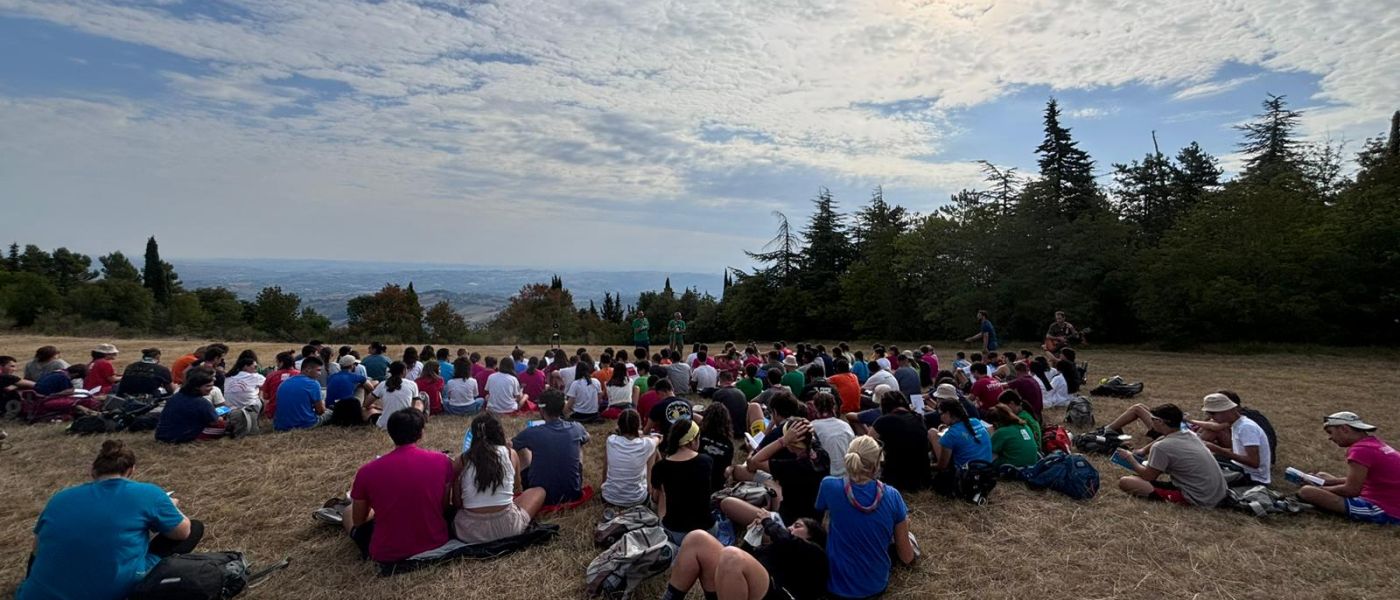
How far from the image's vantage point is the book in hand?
6.55m

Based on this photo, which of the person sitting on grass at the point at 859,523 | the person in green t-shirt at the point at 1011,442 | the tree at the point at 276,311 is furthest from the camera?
the tree at the point at 276,311

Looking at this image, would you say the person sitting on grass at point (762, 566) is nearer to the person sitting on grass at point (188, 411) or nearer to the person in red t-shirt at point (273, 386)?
the person sitting on grass at point (188, 411)

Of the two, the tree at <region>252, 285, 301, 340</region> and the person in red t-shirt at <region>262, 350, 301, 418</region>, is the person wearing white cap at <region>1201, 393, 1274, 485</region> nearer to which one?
the person in red t-shirt at <region>262, 350, 301, 418</region>

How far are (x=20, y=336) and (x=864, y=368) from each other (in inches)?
1201

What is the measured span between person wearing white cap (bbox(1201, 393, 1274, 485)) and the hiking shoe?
8740 mm

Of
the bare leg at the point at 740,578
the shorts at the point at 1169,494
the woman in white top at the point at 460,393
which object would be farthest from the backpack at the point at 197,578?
the shorts at the point at 1169,494

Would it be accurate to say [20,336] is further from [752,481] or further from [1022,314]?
[1022,314]

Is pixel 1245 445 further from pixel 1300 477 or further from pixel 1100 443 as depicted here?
pixel 1100 443

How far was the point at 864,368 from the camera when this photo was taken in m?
12.5

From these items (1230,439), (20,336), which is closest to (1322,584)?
(1230,439)

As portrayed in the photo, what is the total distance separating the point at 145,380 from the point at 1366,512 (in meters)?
15.3

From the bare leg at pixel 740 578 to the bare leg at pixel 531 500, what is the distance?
2434mm

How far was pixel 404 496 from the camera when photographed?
184 inches

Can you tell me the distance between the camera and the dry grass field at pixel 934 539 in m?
4.62
